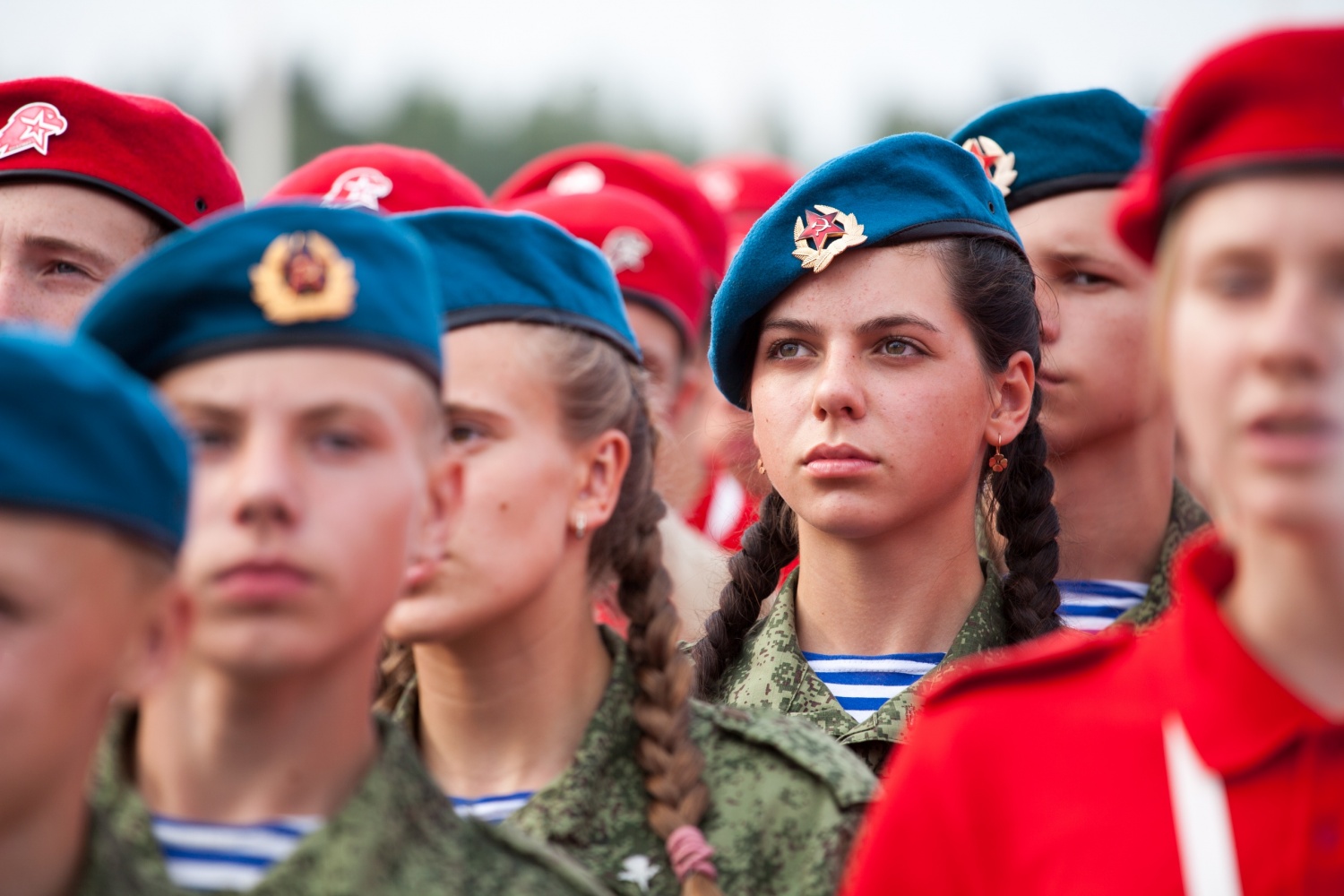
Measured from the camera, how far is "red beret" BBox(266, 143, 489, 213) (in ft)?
17.5

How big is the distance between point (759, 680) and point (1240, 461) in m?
2.05

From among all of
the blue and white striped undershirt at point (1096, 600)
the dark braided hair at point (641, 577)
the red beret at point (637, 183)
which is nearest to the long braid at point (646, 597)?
the dark braided hair at point (641, 577)

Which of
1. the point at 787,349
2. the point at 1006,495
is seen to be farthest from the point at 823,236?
the point at 1006,495

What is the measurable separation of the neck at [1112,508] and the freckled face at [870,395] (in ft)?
1.98

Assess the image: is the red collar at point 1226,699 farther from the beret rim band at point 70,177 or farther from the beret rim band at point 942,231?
the beret rim band at point 70,177

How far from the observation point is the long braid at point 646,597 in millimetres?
3268

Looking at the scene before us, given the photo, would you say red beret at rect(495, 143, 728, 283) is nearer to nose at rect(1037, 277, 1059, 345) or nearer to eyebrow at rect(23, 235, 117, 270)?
nose at rect(1037, 277, 1059, 345)

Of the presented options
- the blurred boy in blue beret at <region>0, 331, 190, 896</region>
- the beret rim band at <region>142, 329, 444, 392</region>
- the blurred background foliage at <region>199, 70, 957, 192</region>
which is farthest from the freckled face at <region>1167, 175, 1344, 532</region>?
the blurred background foliage at <region>199, 70, 957, 192</region>

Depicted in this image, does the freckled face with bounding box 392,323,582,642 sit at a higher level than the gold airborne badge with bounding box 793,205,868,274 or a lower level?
lower

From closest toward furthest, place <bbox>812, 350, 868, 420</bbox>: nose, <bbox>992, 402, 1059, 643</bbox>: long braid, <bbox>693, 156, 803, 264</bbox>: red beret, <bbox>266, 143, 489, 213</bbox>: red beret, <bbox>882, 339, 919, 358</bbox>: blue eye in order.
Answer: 1. <bbox>812, 350, 868, 420</bbox>: nose
2. <bbox>882, 339, 919, 358</bbox>: blue eye
3. <bbox>992, 402, 1059, 643</bbox>: long braid
4. <bbox>266, 143, 489, 213</bbox>: red beret
5. <bbox>693, 156, 803, 264</bbox>: red beret

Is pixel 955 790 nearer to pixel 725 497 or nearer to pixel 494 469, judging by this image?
pixel 494 469

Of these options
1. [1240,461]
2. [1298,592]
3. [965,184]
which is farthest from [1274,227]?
[965,184]

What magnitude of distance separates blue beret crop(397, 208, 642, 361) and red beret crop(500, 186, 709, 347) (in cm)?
291

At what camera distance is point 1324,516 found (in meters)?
2.11
